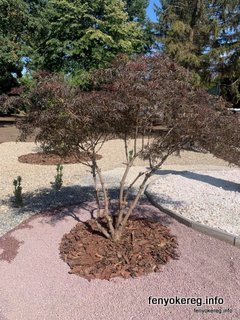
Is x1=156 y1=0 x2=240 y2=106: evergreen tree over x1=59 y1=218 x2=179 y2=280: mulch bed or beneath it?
over

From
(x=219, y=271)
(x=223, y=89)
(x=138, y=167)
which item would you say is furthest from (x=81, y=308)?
(x=223, y=89)

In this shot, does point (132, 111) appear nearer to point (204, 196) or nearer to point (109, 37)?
point (204, 196)

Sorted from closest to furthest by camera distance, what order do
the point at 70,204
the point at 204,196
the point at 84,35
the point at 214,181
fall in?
the point at 70,204 < the point at 204,196 < the point at 214,181 < the point at 84,35

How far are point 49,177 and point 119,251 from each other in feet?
13.6

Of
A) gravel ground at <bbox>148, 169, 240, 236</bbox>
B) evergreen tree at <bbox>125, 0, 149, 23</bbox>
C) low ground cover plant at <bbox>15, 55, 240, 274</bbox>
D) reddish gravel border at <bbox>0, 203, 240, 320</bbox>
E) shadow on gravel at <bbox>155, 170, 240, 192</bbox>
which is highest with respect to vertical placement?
evergreen tree at <bbox>125, 0, 149, 23</bbox>

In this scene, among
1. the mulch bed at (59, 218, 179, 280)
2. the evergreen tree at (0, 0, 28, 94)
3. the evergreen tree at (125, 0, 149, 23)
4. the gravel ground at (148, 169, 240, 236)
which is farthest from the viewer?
the evergreen tree at (125, 0, 149, 23)

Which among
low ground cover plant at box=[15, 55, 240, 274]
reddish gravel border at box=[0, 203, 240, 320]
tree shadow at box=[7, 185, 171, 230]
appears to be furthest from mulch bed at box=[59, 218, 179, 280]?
tree shadow at box=[7, 185, 171, 230]

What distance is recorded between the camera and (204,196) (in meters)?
5.89

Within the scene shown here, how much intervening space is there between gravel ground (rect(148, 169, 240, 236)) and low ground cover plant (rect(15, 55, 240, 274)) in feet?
Answer: 4.06

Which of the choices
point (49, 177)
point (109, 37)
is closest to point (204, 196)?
point (49, 177)

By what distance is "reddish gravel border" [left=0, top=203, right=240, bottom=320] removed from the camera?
2.85 meters

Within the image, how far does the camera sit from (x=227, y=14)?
1436 centimetres

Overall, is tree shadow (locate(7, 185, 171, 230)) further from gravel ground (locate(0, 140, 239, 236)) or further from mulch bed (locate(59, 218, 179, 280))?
mulch bed (locate(59, 218, 179, 280))

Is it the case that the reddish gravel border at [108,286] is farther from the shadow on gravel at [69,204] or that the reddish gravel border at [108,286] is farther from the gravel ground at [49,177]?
the gravel ground at [49,177]
